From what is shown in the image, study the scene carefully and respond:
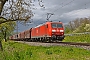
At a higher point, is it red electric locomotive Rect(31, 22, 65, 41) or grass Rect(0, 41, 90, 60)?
red electric locomotive Rect(31, 22, 65, 41)

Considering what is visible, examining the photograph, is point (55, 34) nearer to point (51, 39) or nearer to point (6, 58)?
point (51, 39)

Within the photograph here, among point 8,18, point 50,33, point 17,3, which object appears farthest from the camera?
point 50,33

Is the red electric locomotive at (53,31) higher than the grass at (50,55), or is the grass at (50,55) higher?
the red electric locomotive at (53,31)

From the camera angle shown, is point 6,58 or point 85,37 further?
point 85,37

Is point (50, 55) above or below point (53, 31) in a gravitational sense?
below

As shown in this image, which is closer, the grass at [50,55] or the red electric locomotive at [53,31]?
the grass at [50,55]

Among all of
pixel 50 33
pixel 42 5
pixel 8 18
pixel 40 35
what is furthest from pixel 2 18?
pixel 40 35

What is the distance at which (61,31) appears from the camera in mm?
34531

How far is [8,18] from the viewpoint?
21094 millimetres

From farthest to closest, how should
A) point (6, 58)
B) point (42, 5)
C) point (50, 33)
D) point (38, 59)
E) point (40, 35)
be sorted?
point (40, 35) → point (50, 33) → point (42, 5) → point (6, 58) → point (38, 59)

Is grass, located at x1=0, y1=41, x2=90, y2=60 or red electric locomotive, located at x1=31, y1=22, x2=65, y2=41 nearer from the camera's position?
grass, located at x1=0, y1=41, x2=90, y2=60

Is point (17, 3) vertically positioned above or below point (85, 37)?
above

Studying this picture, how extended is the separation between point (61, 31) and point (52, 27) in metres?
1.73

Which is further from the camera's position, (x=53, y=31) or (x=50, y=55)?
(x=53, y=31)
